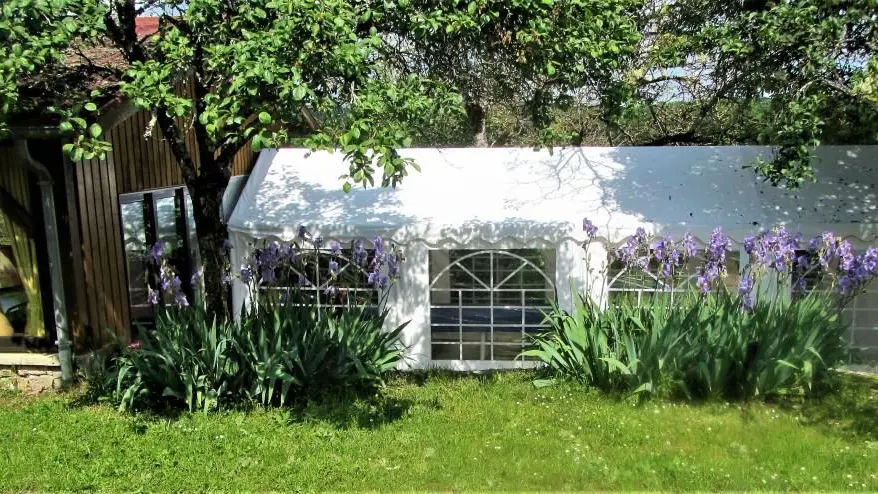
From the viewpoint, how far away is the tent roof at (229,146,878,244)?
742 centimetres

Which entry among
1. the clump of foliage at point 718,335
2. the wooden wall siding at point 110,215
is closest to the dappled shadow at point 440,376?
the clump of foliage at point 718,335

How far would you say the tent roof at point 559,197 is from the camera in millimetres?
Answer: 7418

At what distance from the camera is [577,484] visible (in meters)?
4.47

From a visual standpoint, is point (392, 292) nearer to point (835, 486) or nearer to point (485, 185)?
point (485, 185)

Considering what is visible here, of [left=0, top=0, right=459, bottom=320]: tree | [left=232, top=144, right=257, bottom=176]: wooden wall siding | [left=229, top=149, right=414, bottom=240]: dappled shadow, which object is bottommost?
[left=229, top=149, right=414, bottom=240]: dappled shadow

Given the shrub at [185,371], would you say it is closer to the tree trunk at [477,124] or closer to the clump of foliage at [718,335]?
the clump of foliage at [718,335]

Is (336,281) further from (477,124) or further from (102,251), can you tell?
(477,124)

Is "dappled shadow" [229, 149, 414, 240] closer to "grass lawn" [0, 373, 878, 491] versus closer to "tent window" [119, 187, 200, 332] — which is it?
"tent window" [119, 187, 200, 332]

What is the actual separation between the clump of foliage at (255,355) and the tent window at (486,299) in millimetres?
1243

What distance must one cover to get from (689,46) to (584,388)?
4135 mm

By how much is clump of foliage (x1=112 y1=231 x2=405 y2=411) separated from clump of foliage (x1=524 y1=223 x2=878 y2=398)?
6.13 feet

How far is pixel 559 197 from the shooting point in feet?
26.6

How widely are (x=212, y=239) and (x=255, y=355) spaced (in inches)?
54.3

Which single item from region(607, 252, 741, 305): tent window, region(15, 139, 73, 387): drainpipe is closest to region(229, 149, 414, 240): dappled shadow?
region(15, 139, 73, 387): drainpipe
